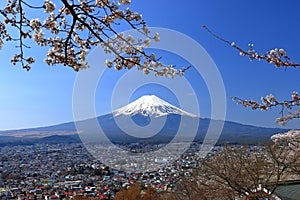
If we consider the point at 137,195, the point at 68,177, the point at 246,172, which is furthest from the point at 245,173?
the point at 68,177

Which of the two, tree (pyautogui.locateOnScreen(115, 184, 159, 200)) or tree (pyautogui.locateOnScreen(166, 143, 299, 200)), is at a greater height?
tree (pyautogui.locateOnScreen(166, 143, 299, 200))

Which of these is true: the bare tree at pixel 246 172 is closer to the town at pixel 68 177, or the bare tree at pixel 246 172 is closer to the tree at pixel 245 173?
the tree at pixel 245 173

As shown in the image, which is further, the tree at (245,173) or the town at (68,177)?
the town at (68,177)

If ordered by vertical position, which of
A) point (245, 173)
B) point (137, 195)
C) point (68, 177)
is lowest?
point (68, 177)

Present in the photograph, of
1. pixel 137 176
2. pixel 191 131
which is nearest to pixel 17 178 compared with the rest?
pixel 137 176

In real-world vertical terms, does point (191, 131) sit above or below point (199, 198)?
above

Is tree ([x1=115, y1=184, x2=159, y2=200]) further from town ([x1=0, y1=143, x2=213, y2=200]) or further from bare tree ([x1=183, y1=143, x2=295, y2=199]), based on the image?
bare tree ([x1=183, y1=143, x2=295, y2=199])

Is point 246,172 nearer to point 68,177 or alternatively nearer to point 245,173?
Answer: point 245,173

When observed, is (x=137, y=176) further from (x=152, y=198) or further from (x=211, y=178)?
(x=211, y=178)

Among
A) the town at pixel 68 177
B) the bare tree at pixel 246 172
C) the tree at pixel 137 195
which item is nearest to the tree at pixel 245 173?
the bare tree at pixel 246 172

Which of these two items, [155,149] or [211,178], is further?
[155,149]

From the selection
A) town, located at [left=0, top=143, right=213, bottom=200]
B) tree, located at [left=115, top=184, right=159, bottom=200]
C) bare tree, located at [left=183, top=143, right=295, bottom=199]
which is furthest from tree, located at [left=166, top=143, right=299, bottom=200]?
town, located at [left=0, top=143, right=213, bottom=200]
